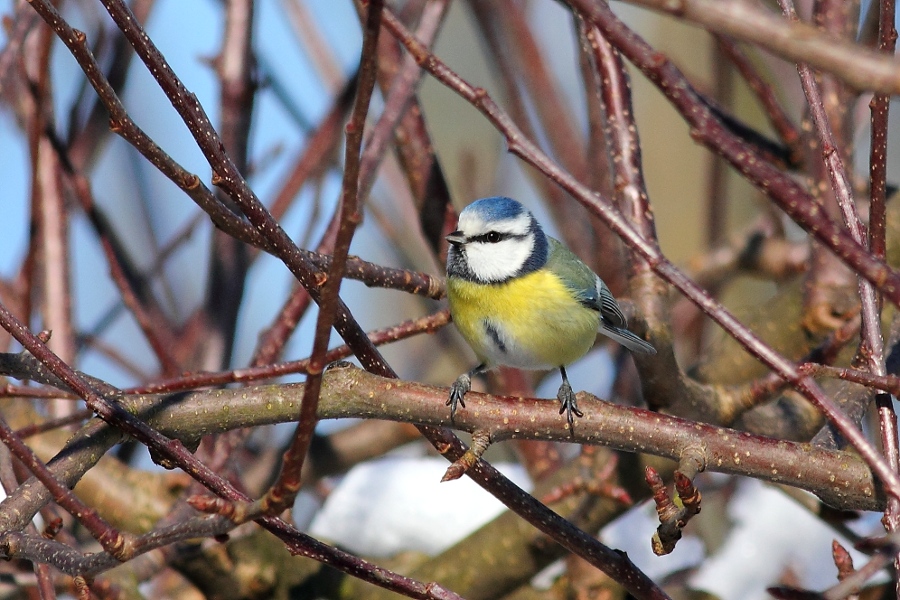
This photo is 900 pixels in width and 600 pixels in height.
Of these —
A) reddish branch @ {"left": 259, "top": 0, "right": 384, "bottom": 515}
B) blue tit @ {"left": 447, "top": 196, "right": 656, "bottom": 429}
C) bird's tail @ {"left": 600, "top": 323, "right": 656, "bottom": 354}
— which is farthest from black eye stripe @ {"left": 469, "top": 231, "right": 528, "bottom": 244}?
reddish branch @ {"left": 259, "top": 0, "right": 384, "bottom": 515}

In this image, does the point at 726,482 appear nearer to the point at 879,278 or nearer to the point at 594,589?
the point at 594,589

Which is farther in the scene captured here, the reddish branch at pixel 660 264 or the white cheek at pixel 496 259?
the white cheek at pixel 496 259

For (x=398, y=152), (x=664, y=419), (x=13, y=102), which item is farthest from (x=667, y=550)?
(x=13, y=102)

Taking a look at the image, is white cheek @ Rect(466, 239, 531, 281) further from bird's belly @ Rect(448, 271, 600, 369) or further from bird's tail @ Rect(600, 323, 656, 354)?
bird's tail @ Rect(600, 323, 656, 354)

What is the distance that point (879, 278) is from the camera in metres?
0.81

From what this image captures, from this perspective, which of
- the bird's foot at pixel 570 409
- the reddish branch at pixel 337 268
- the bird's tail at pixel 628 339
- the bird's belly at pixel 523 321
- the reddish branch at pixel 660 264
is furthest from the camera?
the bird's belly at pixel 523 321

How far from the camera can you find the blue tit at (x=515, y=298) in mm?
1885

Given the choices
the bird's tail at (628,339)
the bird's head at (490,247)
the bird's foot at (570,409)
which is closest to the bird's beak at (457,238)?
the bird's head at (490,247)

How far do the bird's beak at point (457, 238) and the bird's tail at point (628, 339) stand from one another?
0.36 metres

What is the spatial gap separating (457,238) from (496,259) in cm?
10

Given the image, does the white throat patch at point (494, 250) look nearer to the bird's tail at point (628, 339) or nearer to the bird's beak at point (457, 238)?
the bird's beak at point (457, 238)

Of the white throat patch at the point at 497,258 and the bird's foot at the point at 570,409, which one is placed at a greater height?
the white throat patch at the point at 497,258

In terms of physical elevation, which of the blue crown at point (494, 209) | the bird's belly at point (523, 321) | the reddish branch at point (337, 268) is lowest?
the reddish branch at point (337, 268)

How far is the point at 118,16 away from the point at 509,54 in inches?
86.0
